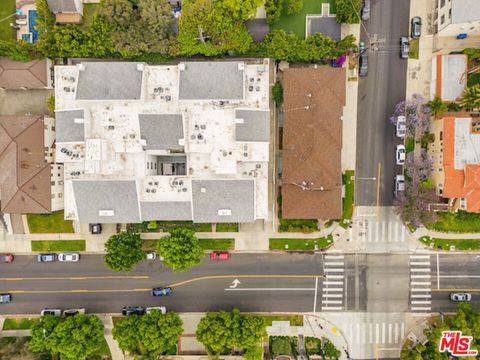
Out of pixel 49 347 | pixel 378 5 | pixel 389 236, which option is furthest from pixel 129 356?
pixel 378 5

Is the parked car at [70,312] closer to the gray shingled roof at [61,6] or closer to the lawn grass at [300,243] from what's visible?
the lawn grass at [300,243]

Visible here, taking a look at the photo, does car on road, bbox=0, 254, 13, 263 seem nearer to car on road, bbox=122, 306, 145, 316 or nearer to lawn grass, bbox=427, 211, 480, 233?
car on road, bbox=122, 306, 145, 316

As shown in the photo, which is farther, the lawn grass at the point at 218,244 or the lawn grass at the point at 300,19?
the lawn grass at the point at 218,244

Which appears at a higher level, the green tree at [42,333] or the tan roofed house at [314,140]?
the tan roofed house at [314,140]

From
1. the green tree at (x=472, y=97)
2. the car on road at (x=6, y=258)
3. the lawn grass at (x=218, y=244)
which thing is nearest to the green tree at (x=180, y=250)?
the lawn grass at (x=218, y=244)

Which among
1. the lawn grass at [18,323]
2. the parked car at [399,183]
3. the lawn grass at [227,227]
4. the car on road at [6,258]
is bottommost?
the lawn grass at [18,323]

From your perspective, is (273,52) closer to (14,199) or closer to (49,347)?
(14,199)
